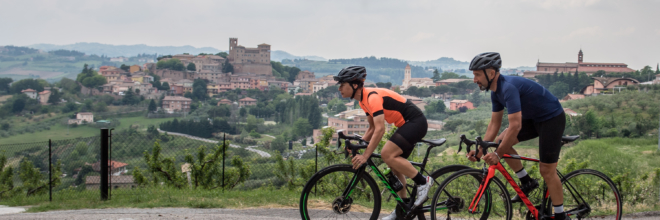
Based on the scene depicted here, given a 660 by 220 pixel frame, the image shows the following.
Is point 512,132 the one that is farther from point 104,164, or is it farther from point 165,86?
point 165,86

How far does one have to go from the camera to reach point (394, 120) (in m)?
3.40

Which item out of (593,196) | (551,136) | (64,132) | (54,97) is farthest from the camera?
(54,97)

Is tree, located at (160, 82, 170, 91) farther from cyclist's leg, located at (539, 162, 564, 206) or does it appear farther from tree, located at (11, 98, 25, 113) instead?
cyclist's leg, located at (539, 162, 564, 206)

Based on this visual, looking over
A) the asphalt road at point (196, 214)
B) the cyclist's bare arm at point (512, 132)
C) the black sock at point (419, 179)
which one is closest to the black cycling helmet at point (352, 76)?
the black sock at point (419, 179)

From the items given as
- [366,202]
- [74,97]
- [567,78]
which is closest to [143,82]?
[74,97]

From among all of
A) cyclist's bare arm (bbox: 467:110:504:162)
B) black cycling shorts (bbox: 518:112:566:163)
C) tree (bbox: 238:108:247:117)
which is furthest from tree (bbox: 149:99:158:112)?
black cycling shorts (bbox: 518:112:566:163)

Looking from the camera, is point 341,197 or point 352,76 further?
point 341,197

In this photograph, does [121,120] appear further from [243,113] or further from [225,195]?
[225,195]

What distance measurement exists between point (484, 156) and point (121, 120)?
86.7 m

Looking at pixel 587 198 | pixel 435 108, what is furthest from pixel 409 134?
pixel 435 108

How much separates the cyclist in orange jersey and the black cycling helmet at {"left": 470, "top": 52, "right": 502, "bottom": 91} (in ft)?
1.73

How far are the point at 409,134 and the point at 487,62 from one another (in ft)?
2.35

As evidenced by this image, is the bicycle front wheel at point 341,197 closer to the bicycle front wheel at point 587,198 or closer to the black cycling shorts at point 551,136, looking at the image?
the black cycling shorts at point 551,136

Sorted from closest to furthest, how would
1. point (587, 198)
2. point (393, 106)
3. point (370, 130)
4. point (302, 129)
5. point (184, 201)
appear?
point (393, 106), point (370, 130), point (587, 198), point (184, 201), point (302, 129)
